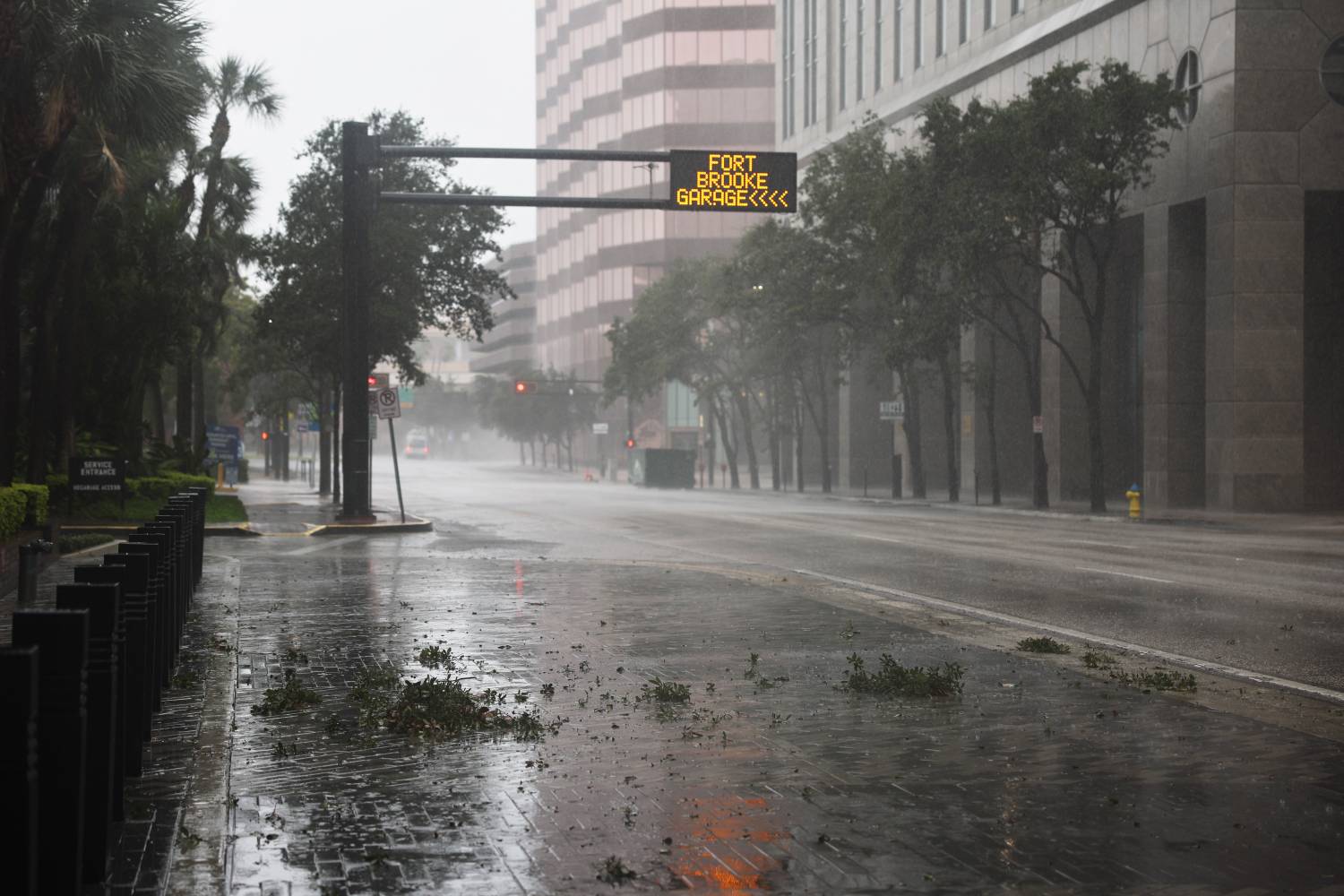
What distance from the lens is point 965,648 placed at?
1212 centimetres

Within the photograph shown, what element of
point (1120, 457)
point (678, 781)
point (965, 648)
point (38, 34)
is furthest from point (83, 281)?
point (1120, 457)

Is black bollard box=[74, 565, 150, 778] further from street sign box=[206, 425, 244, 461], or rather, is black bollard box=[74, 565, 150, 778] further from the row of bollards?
street sign box=[206, 425, 244, 461]

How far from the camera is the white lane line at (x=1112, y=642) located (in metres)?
10.5

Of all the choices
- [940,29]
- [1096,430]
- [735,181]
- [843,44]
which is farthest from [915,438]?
[735,181]

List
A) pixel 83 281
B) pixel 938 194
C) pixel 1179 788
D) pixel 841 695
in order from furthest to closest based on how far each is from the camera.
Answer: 1. pixel 938 194
2. pixel 83 281
3. pixel 841 695
4. pixel 1179 788

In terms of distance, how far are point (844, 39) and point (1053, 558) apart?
55995mm

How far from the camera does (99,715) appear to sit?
5.56m

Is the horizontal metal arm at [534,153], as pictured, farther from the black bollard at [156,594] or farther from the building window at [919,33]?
the building window at [919,33]

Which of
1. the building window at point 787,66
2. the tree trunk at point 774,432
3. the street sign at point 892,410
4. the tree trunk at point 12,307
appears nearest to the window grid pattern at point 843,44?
the building window at point 787,66

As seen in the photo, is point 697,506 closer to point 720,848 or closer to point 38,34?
point 38,34

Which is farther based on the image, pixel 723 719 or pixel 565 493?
pixel 565 493

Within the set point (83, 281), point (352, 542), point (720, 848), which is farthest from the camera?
point (83, 281)

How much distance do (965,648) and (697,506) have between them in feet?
110

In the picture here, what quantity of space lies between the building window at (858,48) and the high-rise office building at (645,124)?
29.2 m
